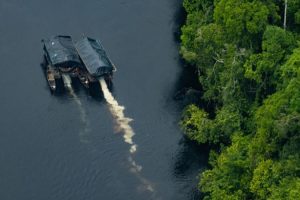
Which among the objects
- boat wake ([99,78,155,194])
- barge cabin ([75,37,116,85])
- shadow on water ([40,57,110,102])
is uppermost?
barge cabin ([75,37,116,85])

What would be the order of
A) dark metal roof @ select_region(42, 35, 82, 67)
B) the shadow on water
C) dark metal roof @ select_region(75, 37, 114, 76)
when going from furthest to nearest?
1. dark metal roof @ select_region(42, 35, 82, 67)
2. dark metal roof @ select_region(75, 37, 114, 76)
3. the shadow on water

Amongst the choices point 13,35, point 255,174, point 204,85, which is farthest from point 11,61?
point 255,174

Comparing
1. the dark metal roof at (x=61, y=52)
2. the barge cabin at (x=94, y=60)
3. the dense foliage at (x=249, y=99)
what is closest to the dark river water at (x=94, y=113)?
the barge cabin at (x=94, y=60)

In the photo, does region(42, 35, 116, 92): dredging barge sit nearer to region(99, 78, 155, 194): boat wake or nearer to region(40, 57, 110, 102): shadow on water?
region(40, 57, 110, 102): shadow on water

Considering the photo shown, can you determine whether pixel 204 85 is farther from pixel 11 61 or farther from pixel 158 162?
pixel 11 61

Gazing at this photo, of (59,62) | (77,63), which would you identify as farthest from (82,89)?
(59,62)

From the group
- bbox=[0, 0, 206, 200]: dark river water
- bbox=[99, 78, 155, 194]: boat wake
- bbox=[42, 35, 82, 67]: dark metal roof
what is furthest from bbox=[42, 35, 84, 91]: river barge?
bbox=[99, 78, 155, 194]: boat wake

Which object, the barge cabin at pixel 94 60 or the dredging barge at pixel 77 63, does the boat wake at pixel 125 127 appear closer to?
the barge cabin at pixel 94 60
